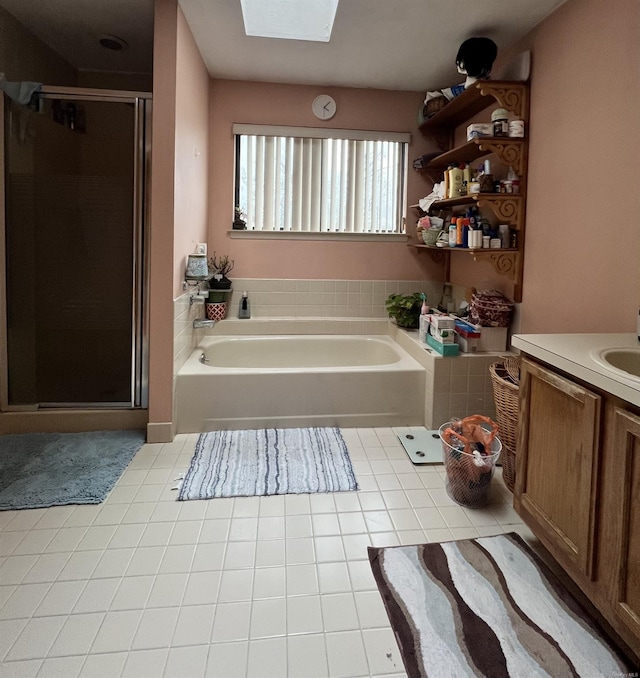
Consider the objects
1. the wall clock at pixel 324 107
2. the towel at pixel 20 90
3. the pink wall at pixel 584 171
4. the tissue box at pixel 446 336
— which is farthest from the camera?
the wall clock at pixel 324 107

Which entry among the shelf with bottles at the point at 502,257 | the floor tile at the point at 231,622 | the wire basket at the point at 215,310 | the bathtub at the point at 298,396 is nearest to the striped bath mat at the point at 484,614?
the floor tile at the point at 231,622

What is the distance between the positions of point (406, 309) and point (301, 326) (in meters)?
0.83

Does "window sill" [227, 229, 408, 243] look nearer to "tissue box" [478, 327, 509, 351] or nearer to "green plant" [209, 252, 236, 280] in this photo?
"green plant" [209, 252, 236, 280]

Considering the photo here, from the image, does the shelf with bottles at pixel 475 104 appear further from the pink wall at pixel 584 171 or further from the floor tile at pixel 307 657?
the floor tile at pixel 307 657

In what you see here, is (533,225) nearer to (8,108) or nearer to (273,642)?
(273,642)

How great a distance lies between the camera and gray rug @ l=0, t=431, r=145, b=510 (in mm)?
2021

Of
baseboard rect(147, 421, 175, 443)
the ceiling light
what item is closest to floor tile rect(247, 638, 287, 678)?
baseboard rect(147, 421, 175, 443)

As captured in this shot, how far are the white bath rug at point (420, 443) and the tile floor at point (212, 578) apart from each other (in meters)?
0.15

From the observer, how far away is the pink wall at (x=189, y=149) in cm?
256

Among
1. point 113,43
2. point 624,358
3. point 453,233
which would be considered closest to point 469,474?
point 624,358

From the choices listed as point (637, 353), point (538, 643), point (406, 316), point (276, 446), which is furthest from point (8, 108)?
point (538, 643)

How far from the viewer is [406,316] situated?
3426 mm

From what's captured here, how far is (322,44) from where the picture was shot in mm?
2811

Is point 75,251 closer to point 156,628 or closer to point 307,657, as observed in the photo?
point 156,628
